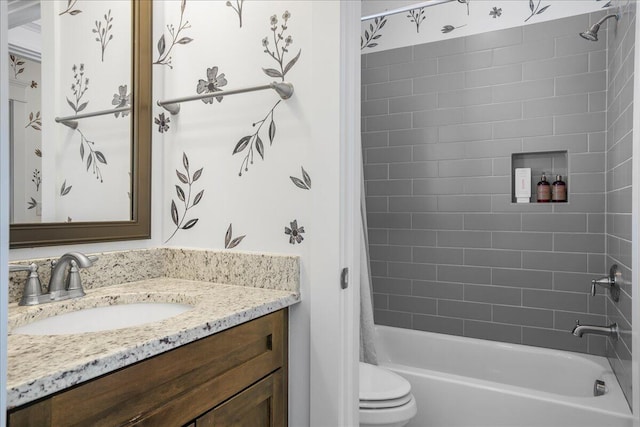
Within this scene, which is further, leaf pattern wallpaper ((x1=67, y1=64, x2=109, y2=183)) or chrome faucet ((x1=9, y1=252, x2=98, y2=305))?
leaf pattern wallpaper ((x1=67, y1=64, x2=109, y2=183))

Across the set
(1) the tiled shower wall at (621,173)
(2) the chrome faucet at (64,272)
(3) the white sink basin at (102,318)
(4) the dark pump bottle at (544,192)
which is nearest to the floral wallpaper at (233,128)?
(3) the white sink basin at (102,318)

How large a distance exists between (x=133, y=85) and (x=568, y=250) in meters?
2.32

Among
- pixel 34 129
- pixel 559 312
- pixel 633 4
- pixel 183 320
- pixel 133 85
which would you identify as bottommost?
pixel 559 312

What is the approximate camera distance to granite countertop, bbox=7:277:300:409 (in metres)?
0.63

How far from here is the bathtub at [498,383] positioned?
1.77 m

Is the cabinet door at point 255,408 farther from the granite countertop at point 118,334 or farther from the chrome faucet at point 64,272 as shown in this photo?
the chrome faucet at point 64,272

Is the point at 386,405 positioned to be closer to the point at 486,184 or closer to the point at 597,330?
the point at 597,330

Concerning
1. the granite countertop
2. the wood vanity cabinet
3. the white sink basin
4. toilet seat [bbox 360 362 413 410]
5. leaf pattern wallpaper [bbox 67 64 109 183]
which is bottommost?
toilet seat [bbox 360 362 413 410]

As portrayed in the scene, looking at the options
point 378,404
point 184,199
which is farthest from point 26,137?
point 378,404

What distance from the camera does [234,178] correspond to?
4.47 ft

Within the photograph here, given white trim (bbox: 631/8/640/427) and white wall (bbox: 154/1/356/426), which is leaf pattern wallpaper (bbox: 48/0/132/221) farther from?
white trim (bbox: 631/8/640/427)

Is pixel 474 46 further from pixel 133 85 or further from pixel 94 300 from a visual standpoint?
pixel 94 300

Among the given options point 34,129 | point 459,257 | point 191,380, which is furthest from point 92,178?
point 459,257

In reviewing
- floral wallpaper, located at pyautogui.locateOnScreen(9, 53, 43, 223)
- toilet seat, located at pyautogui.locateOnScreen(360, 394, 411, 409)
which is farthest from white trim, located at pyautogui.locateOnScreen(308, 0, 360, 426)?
floral wallpaper, located at pyautogui.locateOnScreen(9, 53, 43, 223)
